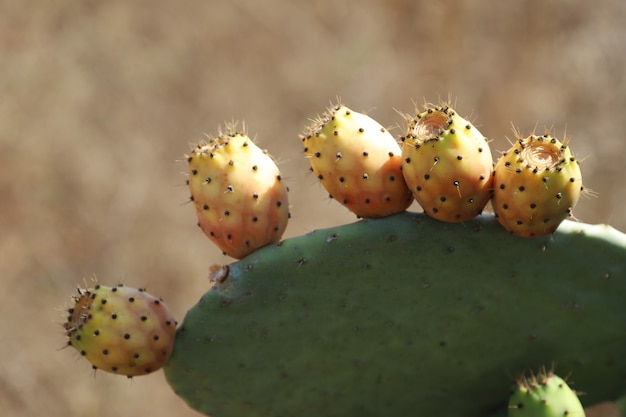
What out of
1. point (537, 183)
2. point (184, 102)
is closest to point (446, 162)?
point (537, 183)

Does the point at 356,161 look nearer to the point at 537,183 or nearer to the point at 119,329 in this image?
the point at 537,183

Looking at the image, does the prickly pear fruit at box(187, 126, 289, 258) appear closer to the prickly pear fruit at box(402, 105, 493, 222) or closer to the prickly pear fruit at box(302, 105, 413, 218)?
the prickly pear fruit at box(302, 105, 413, 218)

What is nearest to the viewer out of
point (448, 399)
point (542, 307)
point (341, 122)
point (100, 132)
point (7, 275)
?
point (341, 122)

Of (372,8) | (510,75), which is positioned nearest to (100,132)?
(372,8)

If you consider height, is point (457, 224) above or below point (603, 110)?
below

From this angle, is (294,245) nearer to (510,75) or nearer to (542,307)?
(542,307)

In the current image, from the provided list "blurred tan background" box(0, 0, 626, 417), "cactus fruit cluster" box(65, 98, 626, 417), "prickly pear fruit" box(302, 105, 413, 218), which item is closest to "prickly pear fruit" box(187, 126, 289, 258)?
"cactus fruit cluster" box(65, 98, 626, 417)

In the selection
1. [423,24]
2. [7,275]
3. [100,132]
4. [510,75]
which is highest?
[423,24]
